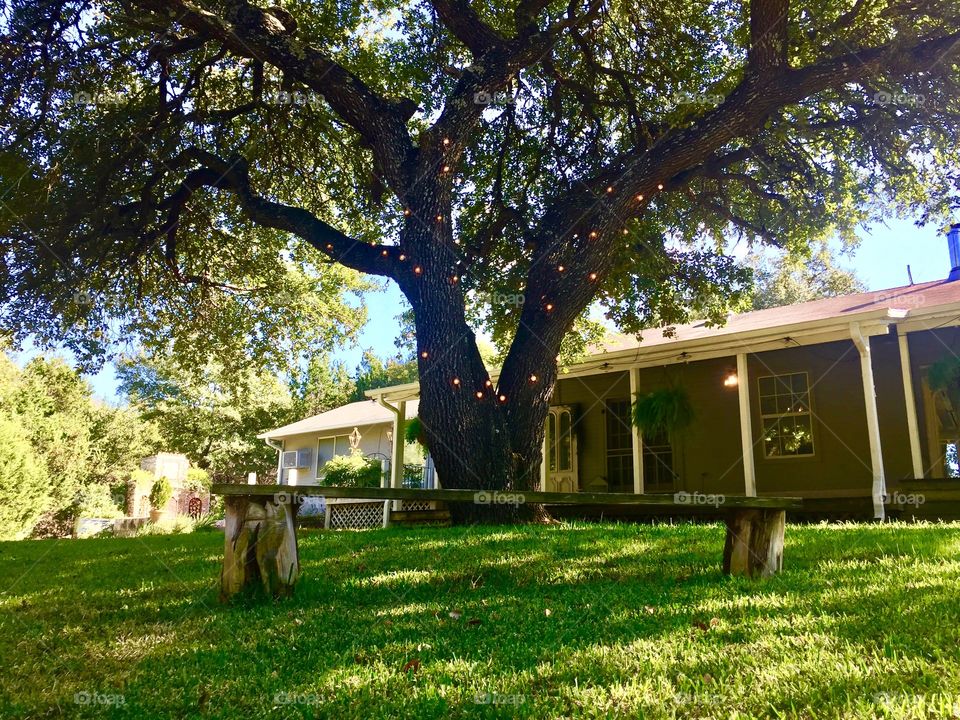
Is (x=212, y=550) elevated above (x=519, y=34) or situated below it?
below

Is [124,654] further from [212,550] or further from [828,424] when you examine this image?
[828,424]

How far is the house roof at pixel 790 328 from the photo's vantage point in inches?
426

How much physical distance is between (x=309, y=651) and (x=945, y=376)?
10.5m

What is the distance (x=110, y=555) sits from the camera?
8.51 m

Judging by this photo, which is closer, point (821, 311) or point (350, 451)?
point (821, 311)

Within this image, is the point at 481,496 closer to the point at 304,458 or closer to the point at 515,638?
the point at 515,638

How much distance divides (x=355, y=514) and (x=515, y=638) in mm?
13960

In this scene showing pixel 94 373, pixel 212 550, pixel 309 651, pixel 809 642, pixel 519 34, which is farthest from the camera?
pixel 94 373

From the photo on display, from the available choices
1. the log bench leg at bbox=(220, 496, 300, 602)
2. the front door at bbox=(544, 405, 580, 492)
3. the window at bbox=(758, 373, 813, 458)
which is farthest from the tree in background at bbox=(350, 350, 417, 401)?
the log bench leg at bbox=(220, 496, 300, 602)

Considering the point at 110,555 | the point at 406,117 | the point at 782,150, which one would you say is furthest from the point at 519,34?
the point at 110,555

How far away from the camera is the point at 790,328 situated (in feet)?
38.1

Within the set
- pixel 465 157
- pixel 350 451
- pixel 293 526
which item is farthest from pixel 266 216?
pixel 350 451

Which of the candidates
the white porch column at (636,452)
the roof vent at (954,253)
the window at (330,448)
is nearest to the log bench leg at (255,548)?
the white porch column at (636,452)

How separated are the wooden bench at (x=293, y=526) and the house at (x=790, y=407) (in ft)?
19.8
